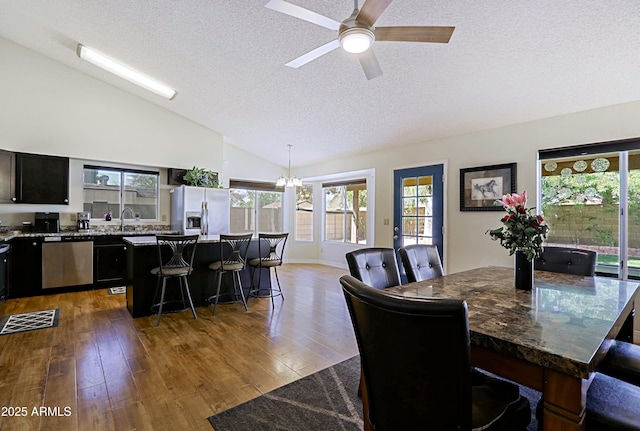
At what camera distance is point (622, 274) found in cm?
331

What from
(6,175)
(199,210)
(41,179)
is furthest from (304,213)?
(6,175)

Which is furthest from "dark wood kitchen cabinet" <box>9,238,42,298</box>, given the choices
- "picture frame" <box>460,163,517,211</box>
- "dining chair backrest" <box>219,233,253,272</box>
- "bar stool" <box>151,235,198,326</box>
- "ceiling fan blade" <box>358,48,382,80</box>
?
"picture frame" <box>460,163,517,211</box>

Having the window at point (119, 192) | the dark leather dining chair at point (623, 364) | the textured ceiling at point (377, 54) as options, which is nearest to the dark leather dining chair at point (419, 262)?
the dark leather dining chair at point (623, 364)

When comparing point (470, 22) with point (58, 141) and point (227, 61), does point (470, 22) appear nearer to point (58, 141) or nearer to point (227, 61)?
point (227, 61)

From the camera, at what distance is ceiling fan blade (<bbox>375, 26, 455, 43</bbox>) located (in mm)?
1904

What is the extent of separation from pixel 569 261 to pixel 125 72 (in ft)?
19.7

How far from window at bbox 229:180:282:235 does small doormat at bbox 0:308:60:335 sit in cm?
364

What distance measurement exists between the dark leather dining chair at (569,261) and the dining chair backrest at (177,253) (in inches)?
133

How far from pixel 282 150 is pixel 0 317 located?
491 cm

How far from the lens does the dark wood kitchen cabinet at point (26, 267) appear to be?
14.3 feet

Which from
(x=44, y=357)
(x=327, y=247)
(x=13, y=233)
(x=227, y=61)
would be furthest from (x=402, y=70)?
(x=13, y=233)

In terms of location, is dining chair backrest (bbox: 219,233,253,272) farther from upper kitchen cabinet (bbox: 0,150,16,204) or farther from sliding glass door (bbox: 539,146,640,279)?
sliding glass door (bbox: 539,146,640,279)

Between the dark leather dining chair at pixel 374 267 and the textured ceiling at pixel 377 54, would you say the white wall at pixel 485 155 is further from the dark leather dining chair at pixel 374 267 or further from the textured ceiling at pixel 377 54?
the dark leather dining chair at pixel 374 267

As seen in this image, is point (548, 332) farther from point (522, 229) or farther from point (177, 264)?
point (177, 264)
